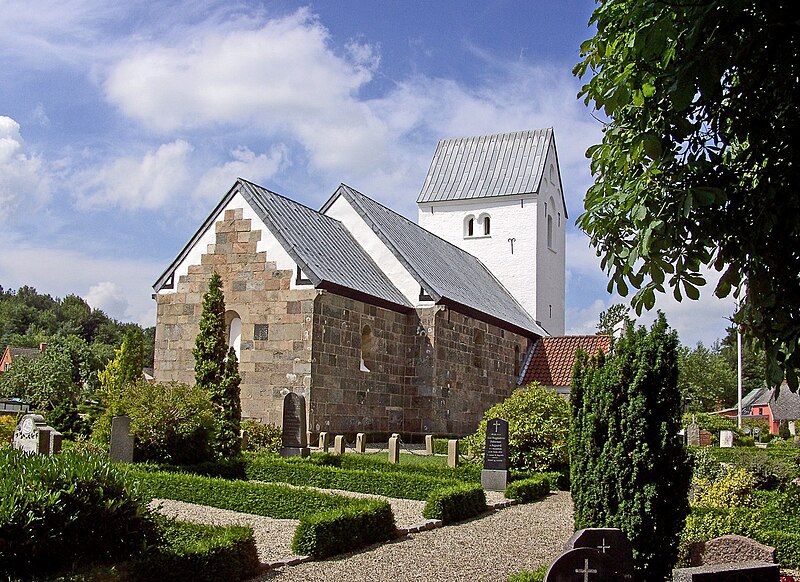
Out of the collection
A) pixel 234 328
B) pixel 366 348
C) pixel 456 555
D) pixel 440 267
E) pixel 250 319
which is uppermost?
pixel 440 267

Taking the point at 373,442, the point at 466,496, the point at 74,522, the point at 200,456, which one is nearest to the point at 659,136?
the point at 74,522

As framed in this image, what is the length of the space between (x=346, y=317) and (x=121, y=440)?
6749 millimetres

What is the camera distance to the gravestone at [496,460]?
41.1 feet

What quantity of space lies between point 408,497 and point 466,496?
1513mm

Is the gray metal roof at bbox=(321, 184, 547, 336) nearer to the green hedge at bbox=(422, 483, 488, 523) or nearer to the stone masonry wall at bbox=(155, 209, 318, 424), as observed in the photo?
the stone masonry wall at bbox=(155, 209, 318, 424)

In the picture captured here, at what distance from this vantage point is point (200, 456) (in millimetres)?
12844

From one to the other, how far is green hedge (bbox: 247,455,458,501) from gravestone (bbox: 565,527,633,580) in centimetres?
543

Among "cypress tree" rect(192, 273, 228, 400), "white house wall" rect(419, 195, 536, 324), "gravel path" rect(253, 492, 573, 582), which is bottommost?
"gravel path" rect(253, 492, 573, 582)

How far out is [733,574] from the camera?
5801 mm

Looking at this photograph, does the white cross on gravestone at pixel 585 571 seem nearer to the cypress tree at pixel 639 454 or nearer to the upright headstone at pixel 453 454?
the cypress tree at pixel 639 454

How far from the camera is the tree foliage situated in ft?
12.6

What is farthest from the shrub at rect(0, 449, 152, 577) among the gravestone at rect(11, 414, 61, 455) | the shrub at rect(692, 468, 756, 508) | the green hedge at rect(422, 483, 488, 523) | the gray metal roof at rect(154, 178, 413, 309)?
the gray metal roof at rect(154, 178, 413, 309)

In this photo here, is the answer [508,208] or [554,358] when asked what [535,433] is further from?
[508,208]

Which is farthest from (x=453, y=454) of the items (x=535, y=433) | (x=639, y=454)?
(x=639, y=454)
